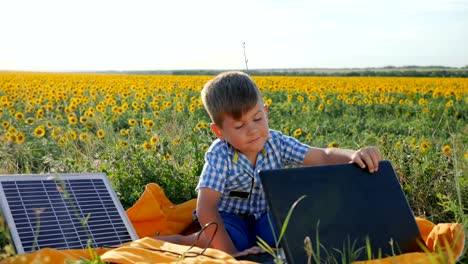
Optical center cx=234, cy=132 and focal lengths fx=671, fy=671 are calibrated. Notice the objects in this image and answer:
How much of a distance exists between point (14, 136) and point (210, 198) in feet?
9.56

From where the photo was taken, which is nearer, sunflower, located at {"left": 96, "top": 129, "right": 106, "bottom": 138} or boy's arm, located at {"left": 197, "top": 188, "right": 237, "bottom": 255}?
boy's arm, located at {"left": 197, "top": 188, "right": 237, "bottom": 255}

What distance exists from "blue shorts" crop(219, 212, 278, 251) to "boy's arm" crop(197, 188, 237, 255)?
144mm

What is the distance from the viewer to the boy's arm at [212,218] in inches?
126

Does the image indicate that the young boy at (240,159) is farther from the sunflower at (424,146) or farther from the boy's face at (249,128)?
the sunflower at (424,146)

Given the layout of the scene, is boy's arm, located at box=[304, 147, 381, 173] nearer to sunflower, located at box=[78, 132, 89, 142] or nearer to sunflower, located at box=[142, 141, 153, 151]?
sunflower, located at box=[142, 141, 153, 151]

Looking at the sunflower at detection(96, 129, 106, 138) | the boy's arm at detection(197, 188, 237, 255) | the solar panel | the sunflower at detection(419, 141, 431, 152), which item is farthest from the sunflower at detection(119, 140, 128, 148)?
the sunflower at detection(419, 141, 431, 152)

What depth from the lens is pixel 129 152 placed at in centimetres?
487

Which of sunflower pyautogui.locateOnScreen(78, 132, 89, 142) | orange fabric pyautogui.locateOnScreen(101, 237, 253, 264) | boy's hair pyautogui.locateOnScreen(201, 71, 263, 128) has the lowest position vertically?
orange fabric pyautogui.locateOnScreen(101, 237, 253, 264)

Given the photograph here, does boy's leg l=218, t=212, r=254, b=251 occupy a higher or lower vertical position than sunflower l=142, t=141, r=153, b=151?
lower

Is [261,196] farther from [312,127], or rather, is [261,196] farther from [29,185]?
[312,127]

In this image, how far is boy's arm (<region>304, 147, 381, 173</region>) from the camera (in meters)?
3.09

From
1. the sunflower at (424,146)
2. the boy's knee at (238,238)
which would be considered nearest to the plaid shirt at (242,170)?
the boy's knee at (238,238)

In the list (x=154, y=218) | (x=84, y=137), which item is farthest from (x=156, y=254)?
(x=84, y=137)

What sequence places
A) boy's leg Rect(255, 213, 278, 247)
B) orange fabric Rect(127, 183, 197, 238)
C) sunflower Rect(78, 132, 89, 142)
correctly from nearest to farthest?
1. boy's leg Rect(255, 213, 278, 247)
2. orange fabric Rect(127, 183, 197, 238)
3. sunflower Rect(78, 132, 89, 142)
